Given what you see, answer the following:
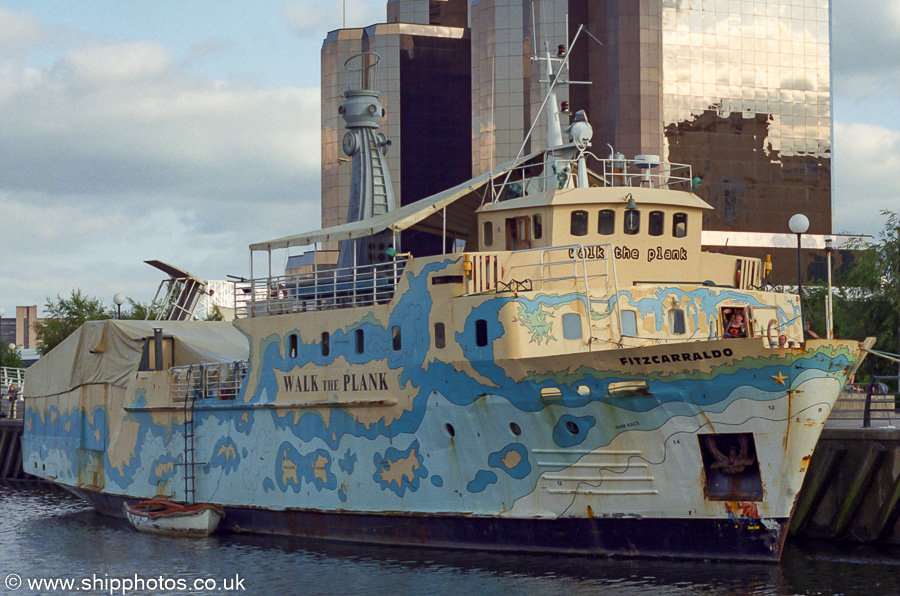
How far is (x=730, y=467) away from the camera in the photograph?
19344 millimetres

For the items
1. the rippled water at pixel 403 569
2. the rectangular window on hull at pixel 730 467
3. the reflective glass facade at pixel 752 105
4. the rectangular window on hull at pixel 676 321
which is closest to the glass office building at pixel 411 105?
the reflective glass facade at pixel 752 105

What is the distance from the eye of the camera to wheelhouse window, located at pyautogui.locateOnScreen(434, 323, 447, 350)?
2189 cm

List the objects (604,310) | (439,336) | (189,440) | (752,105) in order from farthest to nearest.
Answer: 1. (752,105)
2. (189,440)
3. (439,336)
4. (604,310)

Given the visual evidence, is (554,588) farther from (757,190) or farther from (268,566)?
(757,190)

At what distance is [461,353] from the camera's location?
21422 mm

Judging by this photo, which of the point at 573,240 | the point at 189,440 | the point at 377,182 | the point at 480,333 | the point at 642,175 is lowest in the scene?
the point at 189,440

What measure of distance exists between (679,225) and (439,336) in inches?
235

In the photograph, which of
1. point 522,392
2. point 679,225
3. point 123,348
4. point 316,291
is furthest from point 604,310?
point 123,348

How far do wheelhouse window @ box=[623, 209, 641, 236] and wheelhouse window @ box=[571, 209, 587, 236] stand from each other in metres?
0.87

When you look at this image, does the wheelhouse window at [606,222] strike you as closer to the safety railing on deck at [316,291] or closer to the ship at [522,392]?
the ship at [522,392]

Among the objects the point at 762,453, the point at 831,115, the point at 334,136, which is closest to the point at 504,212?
the point at 762,453

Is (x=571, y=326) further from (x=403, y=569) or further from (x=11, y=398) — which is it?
(x=11, y=398)

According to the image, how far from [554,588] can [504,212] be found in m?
8.41

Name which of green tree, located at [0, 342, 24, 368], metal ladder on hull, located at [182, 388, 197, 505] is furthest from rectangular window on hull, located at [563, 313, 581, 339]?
green tree, located at [0, 342, 24, 368]
